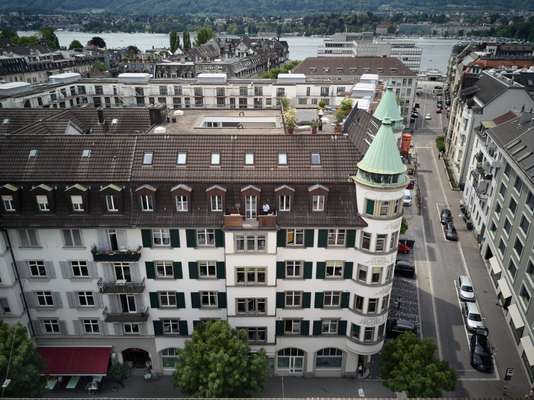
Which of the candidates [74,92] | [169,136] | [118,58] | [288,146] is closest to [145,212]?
[169,136]

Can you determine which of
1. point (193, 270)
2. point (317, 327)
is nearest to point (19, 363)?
point (193, 270)

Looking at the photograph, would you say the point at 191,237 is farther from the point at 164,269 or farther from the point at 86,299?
the point at 86,299

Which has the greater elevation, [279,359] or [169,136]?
[169,136]

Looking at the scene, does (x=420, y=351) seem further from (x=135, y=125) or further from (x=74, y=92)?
(x=74, y=92)

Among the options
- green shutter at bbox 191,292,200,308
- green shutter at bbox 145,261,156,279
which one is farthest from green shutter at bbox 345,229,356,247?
green shutter at bbox 145,261,156,279

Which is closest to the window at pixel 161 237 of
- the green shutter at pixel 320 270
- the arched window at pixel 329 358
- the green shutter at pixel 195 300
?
the green shutter at pixel 195 300

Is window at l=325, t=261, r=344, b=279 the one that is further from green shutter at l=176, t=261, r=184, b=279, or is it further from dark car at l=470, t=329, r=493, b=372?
dark car at l=470, t=329, r=493, b=372
